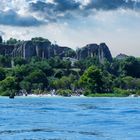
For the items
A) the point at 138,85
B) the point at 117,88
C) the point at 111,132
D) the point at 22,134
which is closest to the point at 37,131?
the point at 22,134

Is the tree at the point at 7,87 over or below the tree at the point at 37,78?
below

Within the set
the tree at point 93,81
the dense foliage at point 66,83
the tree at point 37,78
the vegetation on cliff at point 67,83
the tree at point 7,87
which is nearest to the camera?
the tree at point 7,87

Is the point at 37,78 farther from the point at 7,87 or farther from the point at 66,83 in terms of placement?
the point at 7,87

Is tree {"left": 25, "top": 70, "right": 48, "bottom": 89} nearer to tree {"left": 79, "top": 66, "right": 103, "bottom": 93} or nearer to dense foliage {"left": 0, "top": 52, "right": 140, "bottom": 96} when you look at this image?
dense foliage {"left": 0, "top": 52, "right": 140, "bottom": 96}

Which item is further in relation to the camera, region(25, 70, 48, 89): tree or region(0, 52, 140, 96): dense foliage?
region(25, 70, 48, 89): tree

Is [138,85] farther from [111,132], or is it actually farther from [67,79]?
[111,132]

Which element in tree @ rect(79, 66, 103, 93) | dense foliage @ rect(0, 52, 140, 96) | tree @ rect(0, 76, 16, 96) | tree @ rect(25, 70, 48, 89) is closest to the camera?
tree @ rect(0, 76, 16, 96)

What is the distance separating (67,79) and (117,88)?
57.5ft

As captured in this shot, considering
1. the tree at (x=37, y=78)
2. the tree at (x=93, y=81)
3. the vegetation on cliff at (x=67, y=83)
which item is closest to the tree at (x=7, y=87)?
the vegetation on cliff at (x=67, y=83)

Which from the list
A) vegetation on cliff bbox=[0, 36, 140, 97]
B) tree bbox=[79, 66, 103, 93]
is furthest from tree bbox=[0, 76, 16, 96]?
tree bbox=[79, 66, 103, 93]

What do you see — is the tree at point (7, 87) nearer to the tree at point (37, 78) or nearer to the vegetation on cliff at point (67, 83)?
the vegetation on cliff at point (67, 83)

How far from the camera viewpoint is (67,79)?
589 feet

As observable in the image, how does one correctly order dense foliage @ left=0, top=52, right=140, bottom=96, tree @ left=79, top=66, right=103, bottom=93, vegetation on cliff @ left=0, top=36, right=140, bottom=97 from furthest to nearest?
dense foliage @ left=0, top=52, right=140, bottom=96 → vegetation on cliff @ left=0, top=36, right=140, bottom=97 → tree @ left=79, top=66, right=103, bottom=93

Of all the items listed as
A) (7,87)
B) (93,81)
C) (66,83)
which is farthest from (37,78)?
(93,81)
